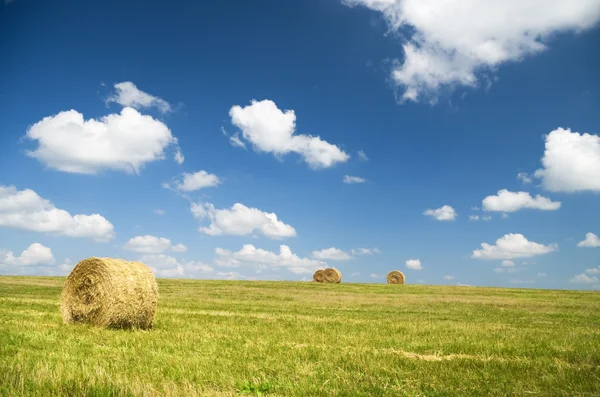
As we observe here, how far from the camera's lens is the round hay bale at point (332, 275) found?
184 feet

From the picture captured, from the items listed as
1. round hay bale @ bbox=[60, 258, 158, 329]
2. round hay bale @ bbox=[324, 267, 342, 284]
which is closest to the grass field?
round hay bale @ bbox=[60, 258, 158, 329]

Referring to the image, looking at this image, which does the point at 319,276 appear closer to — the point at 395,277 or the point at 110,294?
the point at 395,277

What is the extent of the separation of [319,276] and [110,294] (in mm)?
42399

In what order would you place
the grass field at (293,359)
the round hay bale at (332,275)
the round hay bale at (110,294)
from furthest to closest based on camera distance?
the round hay bale at (332,275)
the round hay bale at (110,294)
the grass field at (293,359)

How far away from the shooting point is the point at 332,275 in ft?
184

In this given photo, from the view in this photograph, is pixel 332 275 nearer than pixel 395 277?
Yes

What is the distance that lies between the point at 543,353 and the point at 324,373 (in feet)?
19.4

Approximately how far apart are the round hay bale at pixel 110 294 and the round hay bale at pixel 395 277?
45.3 meters

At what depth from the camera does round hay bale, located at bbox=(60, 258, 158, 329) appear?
15602 mm

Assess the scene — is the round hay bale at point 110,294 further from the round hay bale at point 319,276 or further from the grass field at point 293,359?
the round hay bale at point 319,276

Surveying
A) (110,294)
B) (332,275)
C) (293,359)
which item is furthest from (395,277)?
(293,359)

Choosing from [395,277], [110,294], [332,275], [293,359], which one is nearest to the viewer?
[293,359]

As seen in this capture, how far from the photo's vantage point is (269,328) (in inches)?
591

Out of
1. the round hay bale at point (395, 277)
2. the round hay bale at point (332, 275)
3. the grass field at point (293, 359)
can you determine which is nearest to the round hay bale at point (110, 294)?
the grass field at point (293, 359)
